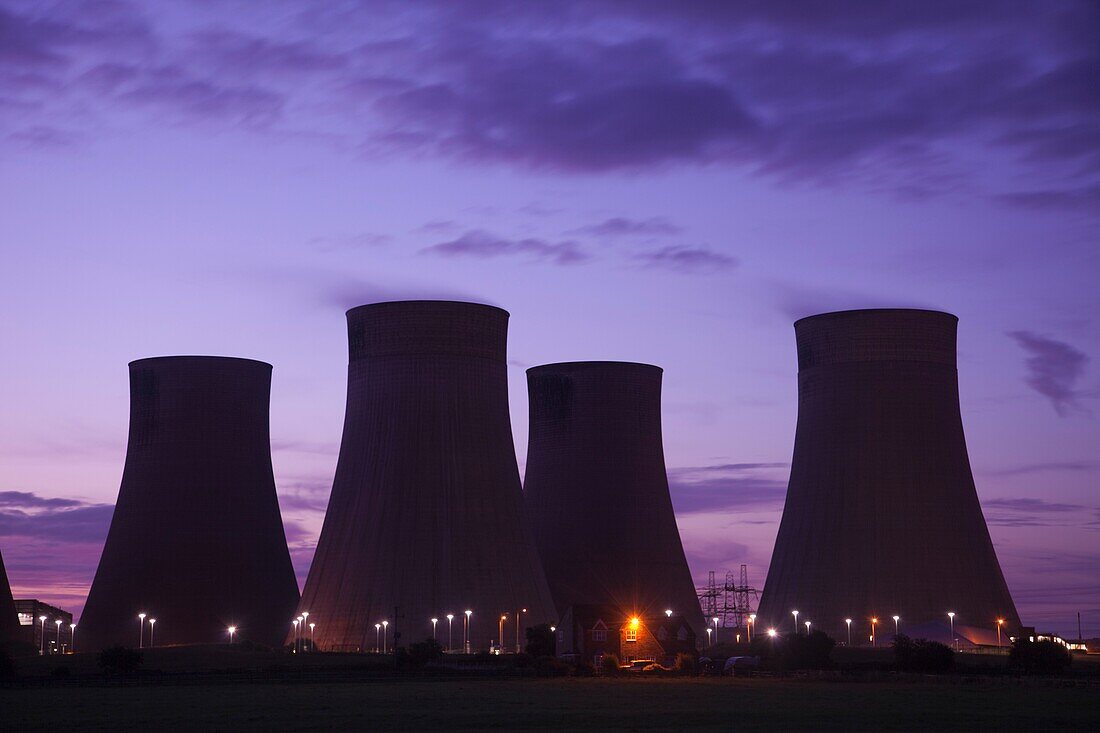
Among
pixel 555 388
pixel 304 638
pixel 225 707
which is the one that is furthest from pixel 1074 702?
pixel 555 388

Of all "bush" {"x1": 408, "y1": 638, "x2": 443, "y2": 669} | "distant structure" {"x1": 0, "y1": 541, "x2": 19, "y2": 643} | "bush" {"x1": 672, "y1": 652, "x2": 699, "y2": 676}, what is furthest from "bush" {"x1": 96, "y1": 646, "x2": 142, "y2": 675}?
"bush" {"x1": 672, "y1": 652, "x2": 699, "y2": 676}

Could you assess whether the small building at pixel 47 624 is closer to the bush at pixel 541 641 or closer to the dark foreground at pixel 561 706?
the bush at pixel 541 641

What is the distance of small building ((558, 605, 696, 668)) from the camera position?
58594 mm

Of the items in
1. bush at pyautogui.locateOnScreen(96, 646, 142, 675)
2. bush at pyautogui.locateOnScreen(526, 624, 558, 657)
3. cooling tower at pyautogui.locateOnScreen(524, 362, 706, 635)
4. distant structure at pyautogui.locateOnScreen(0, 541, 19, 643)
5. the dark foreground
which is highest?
cooling tower at pyautogui.locateOnScreen(524, 362, 706, 635)

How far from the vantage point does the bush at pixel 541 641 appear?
56500 millimetres

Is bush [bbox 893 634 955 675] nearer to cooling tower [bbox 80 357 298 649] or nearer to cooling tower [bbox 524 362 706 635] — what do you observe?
cooling tower [bbox 524 362 706 635]

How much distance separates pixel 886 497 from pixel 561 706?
1089 inches

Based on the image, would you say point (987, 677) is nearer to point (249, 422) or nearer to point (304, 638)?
point (304, 638)

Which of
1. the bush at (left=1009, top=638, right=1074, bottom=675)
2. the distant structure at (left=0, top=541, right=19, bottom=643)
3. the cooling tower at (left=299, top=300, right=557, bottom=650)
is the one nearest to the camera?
the bush at (left=1009, top=638, right=1074, bottom=675)

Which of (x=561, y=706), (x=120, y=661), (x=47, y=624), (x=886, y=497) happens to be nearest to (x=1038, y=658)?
(x=886, y=497)

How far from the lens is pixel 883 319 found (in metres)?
61.0

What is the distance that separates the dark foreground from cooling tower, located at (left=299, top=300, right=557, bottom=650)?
11.1 metres

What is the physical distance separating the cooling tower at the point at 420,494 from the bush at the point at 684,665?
720 cm

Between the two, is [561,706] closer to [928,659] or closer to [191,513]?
[928,659]
